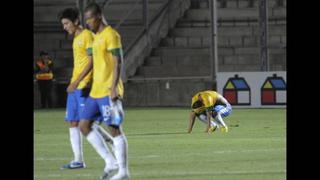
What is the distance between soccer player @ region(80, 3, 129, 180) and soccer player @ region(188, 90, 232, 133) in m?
9.36

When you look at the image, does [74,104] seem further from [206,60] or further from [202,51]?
[202,51]

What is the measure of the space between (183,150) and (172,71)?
20.5 metres

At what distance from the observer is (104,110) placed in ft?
41.8

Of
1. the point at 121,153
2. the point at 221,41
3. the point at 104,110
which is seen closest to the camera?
the point at 121,153

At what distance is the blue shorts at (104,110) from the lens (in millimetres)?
12582

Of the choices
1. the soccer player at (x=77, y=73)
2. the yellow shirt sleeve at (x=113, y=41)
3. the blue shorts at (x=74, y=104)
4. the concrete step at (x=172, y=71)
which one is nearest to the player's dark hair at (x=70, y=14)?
the soccer player at (x=77, y=73)

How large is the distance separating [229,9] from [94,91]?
28.1 meters

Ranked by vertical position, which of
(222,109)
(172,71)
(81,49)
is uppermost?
(81,49)

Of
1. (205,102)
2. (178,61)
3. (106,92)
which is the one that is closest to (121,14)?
(178,61)

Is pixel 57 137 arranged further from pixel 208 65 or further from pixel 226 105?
pixel 208 65

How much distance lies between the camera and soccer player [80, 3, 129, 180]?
497 inches

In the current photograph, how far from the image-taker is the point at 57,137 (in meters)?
21.5
